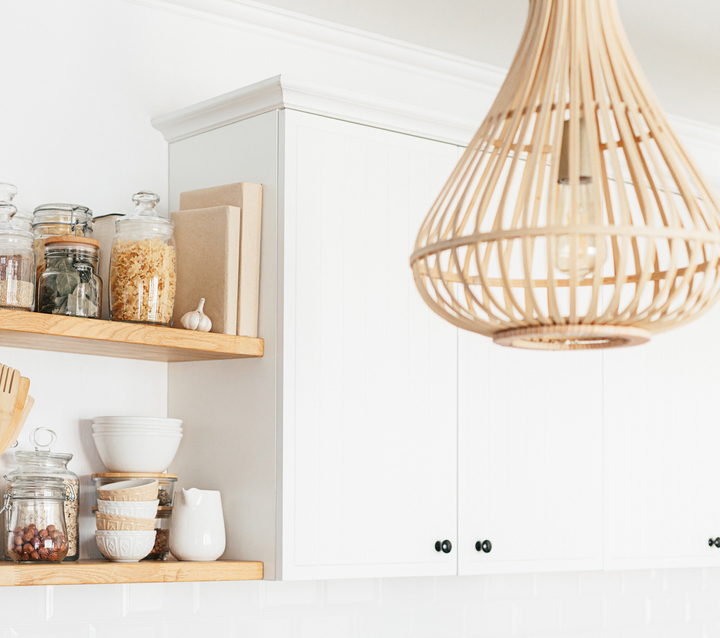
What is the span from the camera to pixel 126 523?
1.93 m

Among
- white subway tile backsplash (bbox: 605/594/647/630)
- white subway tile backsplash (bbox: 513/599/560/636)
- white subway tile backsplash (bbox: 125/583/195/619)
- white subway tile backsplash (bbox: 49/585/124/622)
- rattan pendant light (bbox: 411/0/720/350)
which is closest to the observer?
rattan pendant light (bbox: 411/0/720/350)

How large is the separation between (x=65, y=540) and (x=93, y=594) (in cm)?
40

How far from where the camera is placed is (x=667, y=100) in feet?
10.5

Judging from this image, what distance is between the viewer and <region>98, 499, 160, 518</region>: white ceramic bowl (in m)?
1.94

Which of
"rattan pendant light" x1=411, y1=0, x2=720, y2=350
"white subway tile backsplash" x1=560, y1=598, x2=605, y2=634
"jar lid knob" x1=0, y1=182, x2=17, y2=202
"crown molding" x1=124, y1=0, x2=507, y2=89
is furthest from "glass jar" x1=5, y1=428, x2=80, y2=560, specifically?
"white subway tile backsplash" x1=560, y1=598, x2=605, y2=634

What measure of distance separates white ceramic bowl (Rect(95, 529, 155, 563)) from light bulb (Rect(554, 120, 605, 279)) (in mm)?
1083

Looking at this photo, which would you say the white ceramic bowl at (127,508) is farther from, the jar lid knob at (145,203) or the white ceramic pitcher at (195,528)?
the jar lid knob at (145,203)

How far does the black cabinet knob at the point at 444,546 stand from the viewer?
2215mm

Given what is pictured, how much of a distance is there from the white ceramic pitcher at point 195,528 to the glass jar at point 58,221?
561 millimetres

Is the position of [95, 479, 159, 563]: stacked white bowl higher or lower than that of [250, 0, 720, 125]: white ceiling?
lower

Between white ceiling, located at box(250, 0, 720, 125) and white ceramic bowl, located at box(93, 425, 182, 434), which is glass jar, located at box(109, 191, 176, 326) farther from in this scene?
white ceiling, located at box(250, 0, 720, 125)

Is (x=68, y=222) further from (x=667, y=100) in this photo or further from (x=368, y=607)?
(x=667, y=100)

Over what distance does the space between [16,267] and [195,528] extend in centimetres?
61

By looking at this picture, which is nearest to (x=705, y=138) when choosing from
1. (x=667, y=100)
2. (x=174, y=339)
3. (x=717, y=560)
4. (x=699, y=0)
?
(x=667, y=100)
